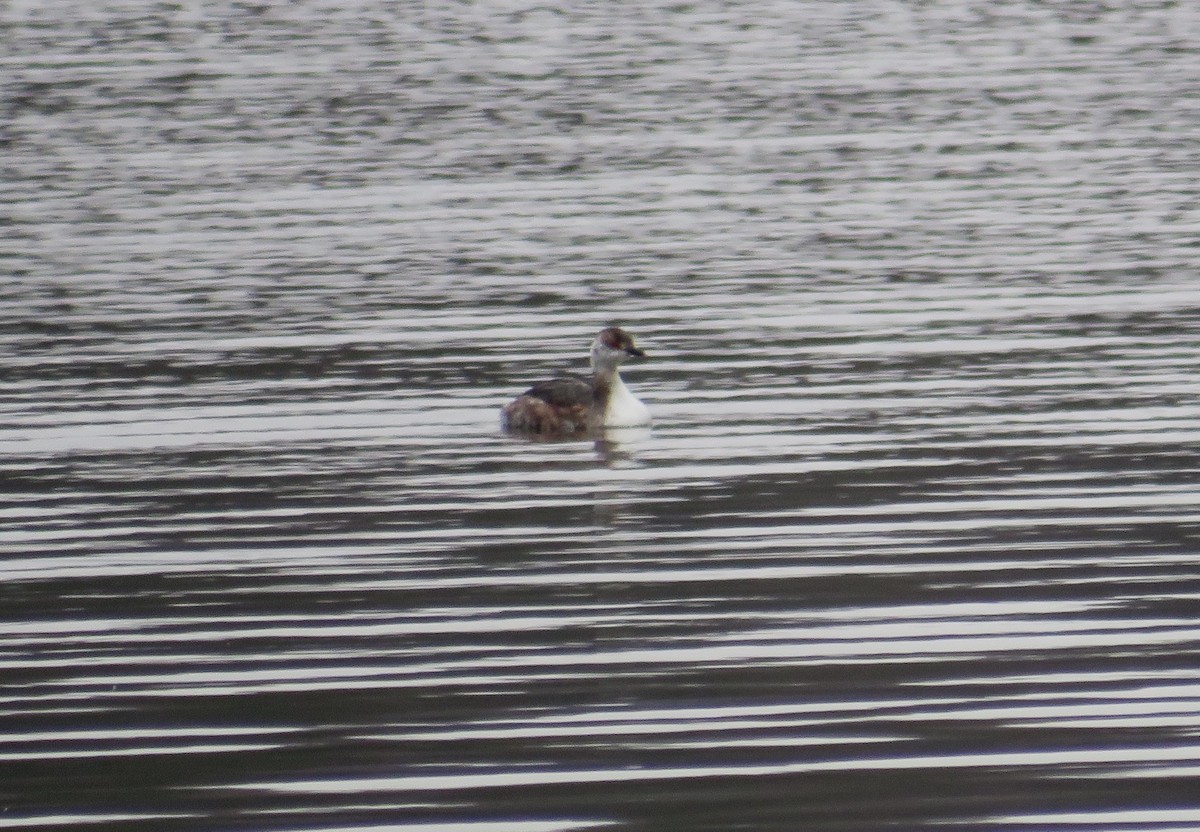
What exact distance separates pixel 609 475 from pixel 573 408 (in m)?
1.71

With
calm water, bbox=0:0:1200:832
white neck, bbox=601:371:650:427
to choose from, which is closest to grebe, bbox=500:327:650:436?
white neck, bbox=601:371:650:427

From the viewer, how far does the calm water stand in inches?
359

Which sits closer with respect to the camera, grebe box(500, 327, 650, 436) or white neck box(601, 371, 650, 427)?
grebe box(500, 327, 650, 436)

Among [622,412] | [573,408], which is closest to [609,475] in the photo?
[622,412]

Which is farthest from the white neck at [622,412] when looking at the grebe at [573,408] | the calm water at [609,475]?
the calm water at [609,475]

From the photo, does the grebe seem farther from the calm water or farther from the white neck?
the calm water

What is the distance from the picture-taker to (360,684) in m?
10.2

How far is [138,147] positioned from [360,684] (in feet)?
83.7

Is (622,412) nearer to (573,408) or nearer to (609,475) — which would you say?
(573,408)

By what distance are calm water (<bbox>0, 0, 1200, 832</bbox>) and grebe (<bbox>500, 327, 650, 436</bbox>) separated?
254mm

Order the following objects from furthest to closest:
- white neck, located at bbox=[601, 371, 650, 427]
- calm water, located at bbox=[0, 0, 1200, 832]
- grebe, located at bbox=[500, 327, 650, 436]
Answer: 1. white neck, located at bbox=[601, 371, 650, 427]
2. grebe, located at bbox=[500, 327, 650, 436]
3. calm water, located at bbox=[0, 0, 1200, 832]

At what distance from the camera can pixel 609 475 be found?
15.6 meters

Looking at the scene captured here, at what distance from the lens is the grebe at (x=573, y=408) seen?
17.0m

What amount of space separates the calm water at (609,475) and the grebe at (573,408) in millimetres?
254
